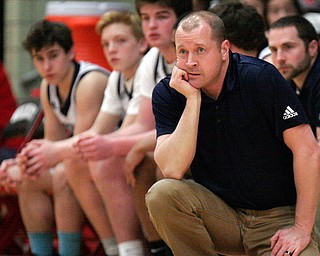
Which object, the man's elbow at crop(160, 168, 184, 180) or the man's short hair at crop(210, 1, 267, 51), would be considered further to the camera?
the man's short hair at crop(210, 1, 267, 51)

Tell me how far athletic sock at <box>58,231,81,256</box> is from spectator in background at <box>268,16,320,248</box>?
1638 mm

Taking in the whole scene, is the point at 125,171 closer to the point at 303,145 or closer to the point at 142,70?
the point at 142,70

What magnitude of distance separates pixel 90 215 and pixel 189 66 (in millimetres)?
1606

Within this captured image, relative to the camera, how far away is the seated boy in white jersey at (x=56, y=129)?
488 cm

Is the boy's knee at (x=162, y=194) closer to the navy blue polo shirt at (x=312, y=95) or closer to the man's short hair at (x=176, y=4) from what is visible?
the navy blue polo shirt at (x=312, y=95)

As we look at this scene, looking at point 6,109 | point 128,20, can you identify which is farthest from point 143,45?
point 6,109

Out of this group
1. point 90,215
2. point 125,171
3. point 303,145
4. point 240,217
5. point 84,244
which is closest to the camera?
point 303,145

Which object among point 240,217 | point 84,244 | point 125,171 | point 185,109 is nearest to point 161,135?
point 185,109

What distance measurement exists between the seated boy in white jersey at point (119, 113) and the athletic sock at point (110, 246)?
0.16 meters

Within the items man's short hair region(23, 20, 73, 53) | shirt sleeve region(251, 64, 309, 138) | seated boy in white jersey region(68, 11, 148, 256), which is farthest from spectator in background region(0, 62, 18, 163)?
shirt sleeve region(251, 64, 309, 138)

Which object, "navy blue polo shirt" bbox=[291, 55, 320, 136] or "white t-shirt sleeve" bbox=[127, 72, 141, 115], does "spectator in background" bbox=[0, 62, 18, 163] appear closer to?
"white t-shirt sleeve" bbox=[127, 72, 141, 115]

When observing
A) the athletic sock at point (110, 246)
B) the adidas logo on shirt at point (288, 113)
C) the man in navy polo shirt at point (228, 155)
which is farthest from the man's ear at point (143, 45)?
the adidas logo on shirt at point (288, 113)

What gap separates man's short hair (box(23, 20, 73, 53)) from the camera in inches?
196

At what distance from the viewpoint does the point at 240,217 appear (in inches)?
139
